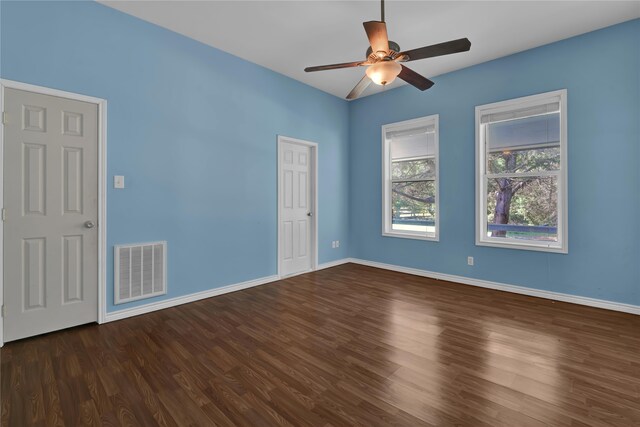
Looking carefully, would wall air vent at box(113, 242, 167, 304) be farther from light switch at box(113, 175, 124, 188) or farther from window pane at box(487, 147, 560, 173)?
window pane at box(487, 147, 560, 173)

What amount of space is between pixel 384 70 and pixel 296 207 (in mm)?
2795

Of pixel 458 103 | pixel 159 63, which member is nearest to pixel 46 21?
pixel 159 63

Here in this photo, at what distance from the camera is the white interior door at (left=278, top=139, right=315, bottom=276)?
15.1 ft

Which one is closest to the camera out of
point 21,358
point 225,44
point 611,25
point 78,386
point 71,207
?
point 78,386

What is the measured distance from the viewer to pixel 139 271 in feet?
10.2

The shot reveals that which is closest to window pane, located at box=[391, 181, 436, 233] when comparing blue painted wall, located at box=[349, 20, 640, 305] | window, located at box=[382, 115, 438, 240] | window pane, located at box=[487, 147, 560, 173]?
window, located at box=[382, 115, 438, 240]

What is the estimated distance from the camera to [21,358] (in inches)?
87.4

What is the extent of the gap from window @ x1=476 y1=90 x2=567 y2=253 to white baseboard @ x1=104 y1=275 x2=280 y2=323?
3202 millimetres

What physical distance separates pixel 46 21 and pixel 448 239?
16.9ft

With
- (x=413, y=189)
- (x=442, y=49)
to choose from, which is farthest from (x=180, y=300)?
(x=413, y=189)

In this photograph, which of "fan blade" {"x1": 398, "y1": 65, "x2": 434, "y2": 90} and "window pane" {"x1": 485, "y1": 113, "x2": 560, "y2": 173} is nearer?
"fan blade" {"x1": 398, "y1": 65, "x2": 434, "y2": 90}

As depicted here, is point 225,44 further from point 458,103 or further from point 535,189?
point 535,189

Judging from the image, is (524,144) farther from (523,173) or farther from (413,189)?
(413,189)

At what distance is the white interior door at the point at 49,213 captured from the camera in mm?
2453
